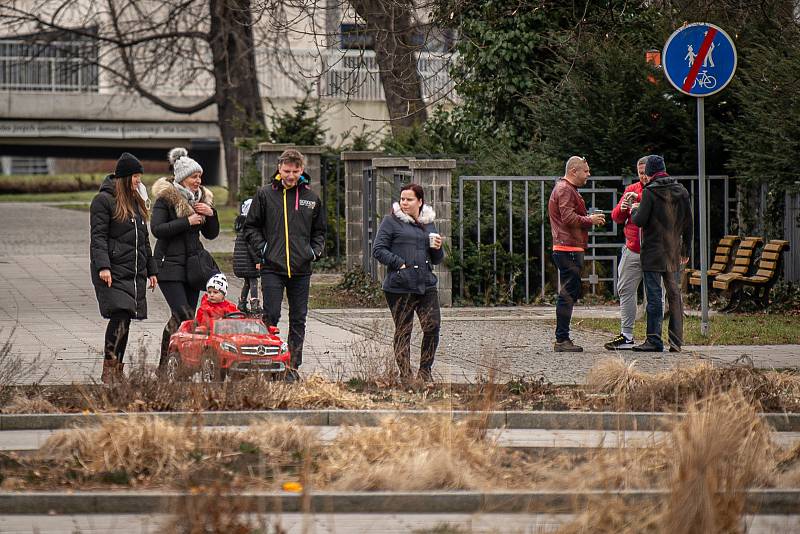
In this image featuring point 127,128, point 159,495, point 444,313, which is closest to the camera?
point 159,495

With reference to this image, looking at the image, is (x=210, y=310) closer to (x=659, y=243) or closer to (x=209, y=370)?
(x=209, y=370)

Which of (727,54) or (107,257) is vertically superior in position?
(727,54)

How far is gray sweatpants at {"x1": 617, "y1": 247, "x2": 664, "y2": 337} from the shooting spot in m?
13.0

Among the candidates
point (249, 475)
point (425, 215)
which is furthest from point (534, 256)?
point (249, 475)

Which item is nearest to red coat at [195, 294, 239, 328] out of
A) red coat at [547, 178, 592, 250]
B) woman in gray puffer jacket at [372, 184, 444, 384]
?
woman in gray puffer jacket at [372, 184, 444, 384]

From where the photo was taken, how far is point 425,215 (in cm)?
1090

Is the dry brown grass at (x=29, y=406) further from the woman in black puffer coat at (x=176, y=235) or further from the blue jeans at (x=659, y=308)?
the blue jeans at (x=659, y=308)

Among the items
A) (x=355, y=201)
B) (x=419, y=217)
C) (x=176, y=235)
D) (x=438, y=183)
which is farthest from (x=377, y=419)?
(x=355, y=201)

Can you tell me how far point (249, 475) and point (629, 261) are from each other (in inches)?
267

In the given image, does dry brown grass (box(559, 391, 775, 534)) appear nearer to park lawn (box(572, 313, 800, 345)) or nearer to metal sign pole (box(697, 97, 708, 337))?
park lawn (box(572, 313, 800, 345))

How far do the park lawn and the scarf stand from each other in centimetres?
495

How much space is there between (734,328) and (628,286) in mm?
1834

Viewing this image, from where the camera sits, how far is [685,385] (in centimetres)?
934

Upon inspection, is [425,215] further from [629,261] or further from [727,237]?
[727,237]
